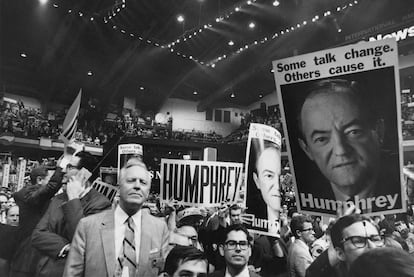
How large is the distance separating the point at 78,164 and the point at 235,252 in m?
0.79

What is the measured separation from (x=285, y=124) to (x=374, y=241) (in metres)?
0.44

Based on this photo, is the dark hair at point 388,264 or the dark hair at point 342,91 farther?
the dark hair at point 342,91

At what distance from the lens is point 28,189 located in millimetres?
1604

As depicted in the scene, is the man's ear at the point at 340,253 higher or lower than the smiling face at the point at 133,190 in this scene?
lower

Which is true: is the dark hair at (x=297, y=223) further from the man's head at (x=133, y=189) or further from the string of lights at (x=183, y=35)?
the string of lights at (x=183, y=35)

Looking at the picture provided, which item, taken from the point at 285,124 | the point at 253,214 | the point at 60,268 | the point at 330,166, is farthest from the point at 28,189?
the point at 330,166

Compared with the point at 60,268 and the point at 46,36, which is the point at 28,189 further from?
the point at 46,36

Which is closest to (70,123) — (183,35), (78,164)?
(78,164)

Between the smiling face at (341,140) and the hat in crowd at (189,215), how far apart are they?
68 cm

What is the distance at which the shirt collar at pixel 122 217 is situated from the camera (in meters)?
1.35

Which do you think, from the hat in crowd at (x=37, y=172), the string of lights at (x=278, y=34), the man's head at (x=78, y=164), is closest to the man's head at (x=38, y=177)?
the hat in crowd at (x=37, y=172)

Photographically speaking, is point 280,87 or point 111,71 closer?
point 280,87

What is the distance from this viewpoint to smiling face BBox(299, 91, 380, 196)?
1116 millimetres

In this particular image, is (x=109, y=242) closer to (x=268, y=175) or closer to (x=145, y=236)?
(x=145, y=236)
